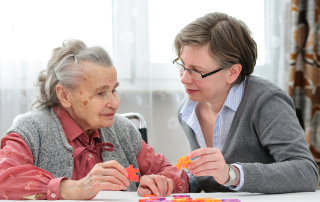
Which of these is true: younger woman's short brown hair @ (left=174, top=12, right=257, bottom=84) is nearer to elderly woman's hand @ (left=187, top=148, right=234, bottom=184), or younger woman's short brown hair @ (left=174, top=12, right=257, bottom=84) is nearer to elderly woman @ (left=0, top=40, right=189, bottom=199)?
elderly woman @ (left=0, top=40, right=189, bottom=199)

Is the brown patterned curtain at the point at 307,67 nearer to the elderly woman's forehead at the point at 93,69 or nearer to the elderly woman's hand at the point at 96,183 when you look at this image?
the elderly woman's forehead at the point at 93,69

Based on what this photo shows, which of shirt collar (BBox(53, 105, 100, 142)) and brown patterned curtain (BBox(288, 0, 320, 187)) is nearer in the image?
shirt collar (BBox(53, 105, 100, 142))

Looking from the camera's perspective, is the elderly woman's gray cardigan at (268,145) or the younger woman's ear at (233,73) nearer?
the elderly woman's gray cardigan at (268,145)

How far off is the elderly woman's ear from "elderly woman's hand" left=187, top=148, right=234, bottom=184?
0.62 metres

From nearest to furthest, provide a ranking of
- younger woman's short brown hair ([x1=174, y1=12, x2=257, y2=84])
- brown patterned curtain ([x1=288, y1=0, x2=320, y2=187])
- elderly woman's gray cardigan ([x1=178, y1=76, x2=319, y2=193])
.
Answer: elderly woman's gray cardigan ([x1=178, y1=76, x2=319, y2=193]) < younger woman's short brown hair ([x1=174, y1=12, x2=257, y2=84]) < brown patterned curtain ([x1=288, y1=0, x2=320, y2=187])

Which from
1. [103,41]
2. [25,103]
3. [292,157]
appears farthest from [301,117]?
[25,103]

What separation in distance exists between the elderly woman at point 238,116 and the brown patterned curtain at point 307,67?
1199 millimetres

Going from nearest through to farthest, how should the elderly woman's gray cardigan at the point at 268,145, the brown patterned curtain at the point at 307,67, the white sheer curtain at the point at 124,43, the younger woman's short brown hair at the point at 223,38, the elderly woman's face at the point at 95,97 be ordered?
the elderly woman's gray cardigan at the point at 268,145
the elderly woman's face at the point at 95,97
the younger woman's short brown hair at the point at 223,38
the white sheer curtain at the point at 124,43
the brown patterned curtain at the point at 307,67

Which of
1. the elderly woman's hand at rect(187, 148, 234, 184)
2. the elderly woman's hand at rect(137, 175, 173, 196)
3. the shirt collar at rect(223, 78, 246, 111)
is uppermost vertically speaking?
the shirt collar at rect(223, 78, 246, 111)

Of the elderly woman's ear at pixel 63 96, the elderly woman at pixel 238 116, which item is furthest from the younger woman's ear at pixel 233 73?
the elderly woman's ear at pixel 63 96

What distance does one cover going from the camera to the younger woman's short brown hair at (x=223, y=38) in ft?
4.95

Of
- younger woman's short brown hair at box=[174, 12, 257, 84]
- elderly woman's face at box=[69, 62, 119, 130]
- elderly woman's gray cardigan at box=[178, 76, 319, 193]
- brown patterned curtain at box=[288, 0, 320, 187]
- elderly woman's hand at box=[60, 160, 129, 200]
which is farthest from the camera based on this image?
brown patterned curtain at box=[288, 0, 320, 187]

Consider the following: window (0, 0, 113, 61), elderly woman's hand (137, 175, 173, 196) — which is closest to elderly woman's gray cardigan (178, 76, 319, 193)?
elderly woman's hand (137, 175, 173, 196)

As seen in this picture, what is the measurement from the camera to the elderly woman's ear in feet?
4.70
